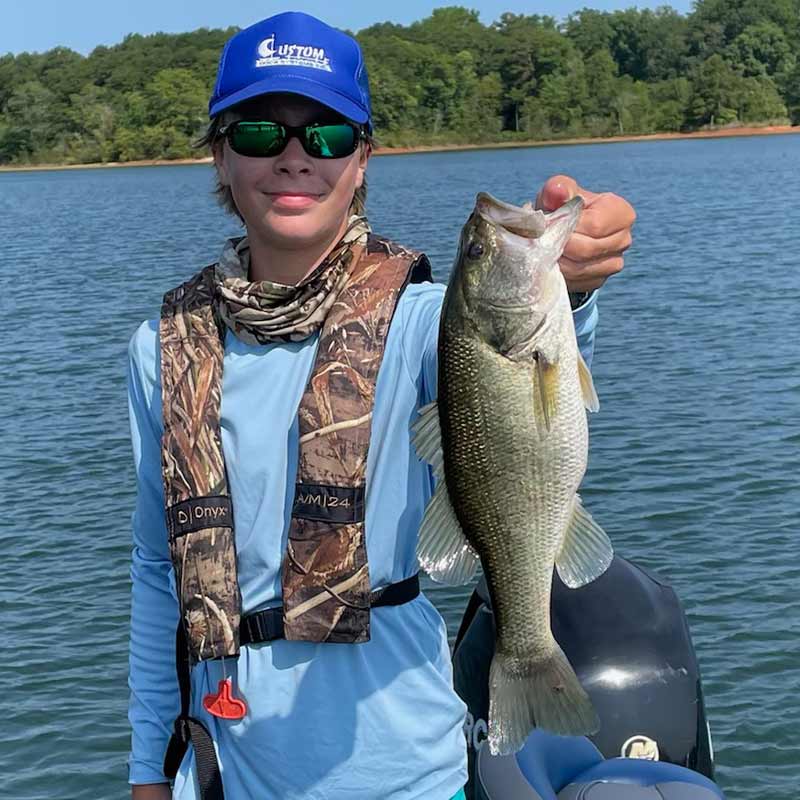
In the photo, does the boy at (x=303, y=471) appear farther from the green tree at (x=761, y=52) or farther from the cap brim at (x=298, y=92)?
the green tree at (x=761, y=52)

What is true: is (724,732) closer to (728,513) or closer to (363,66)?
(728,513)

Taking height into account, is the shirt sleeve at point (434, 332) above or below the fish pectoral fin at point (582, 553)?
above

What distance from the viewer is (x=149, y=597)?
3.02m

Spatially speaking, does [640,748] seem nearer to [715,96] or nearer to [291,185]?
[291,185]

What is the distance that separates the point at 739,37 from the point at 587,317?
122 m

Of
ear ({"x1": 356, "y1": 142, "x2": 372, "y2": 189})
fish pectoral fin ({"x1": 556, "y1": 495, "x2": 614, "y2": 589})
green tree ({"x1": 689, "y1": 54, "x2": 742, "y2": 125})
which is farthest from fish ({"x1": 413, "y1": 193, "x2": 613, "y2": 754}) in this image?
green tree ({"x1": 689, "y1": 54, "x2": 742, "y2": 125})

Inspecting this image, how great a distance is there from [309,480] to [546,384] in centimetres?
60

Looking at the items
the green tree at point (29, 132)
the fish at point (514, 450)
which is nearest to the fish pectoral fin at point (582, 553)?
the fish at point (514, 450)

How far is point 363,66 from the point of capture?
2.85m

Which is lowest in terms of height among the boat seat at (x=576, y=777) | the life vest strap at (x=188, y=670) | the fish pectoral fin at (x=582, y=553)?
the boat seat at (x=576, y=777)

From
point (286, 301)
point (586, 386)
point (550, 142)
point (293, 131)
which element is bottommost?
point (550, 142)

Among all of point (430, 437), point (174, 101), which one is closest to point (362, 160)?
point (430, 437)

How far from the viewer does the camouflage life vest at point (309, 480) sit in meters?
2.64

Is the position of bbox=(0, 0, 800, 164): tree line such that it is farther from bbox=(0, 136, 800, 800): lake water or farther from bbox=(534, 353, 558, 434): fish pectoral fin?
bbox=(534, 353, 558, 434): fish pectoral fin
